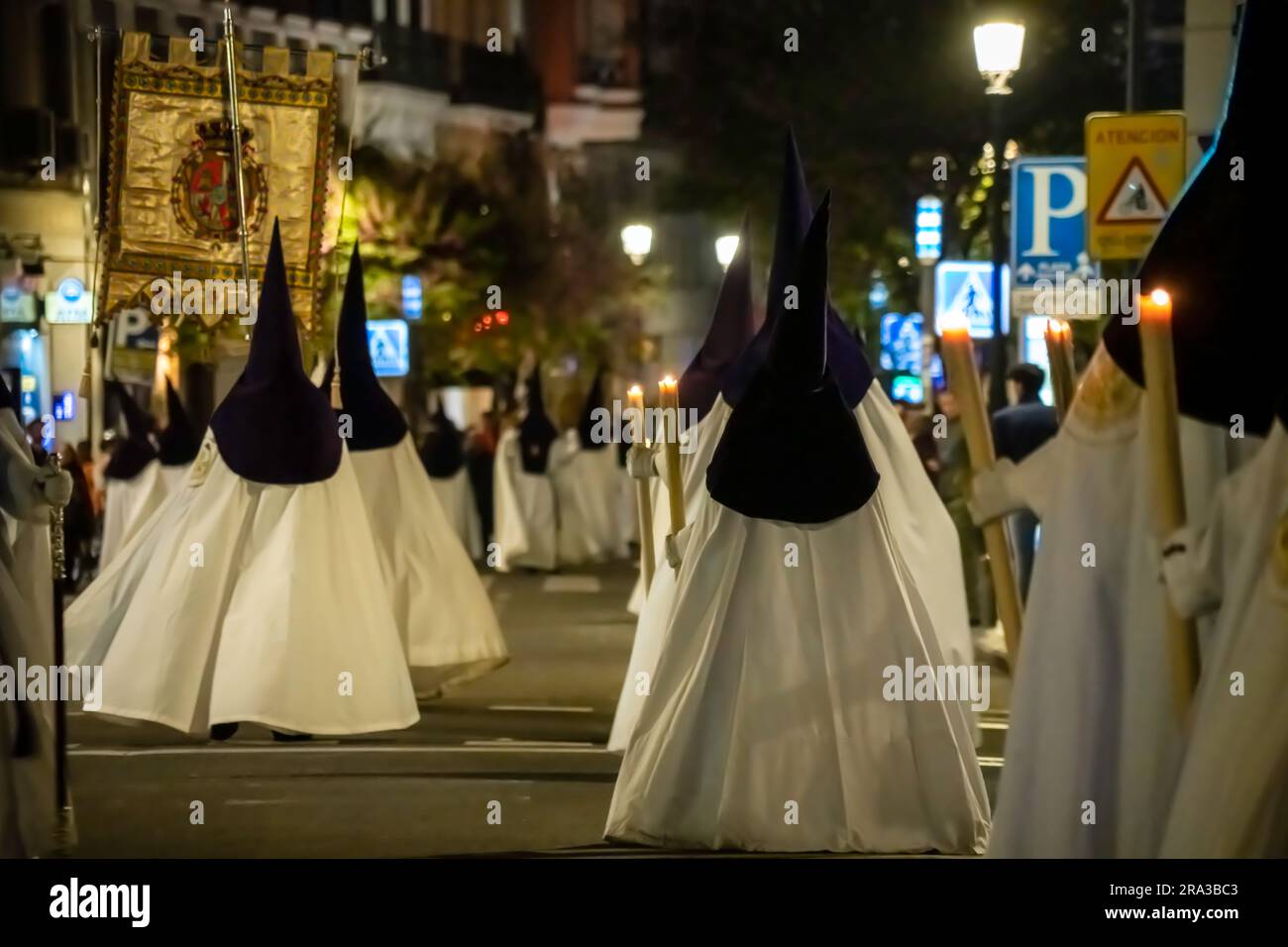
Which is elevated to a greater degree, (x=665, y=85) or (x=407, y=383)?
(x=665, y=85)

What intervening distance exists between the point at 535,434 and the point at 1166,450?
2309cm

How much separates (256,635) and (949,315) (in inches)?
239

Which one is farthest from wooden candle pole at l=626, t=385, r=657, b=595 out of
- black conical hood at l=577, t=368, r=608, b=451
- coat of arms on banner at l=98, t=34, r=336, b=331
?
black conical hood at l=577, t=368, r=608, b=451

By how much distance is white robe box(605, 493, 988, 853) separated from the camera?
8.99 metres

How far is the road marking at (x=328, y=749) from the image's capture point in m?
12.4

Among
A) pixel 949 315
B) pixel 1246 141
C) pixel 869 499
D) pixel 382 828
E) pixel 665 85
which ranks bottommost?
pixel 382 828

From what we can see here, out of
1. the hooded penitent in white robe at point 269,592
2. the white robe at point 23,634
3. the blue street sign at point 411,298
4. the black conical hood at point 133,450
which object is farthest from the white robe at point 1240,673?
the blue street sign at point 411,298

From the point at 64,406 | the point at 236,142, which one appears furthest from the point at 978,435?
the point at 64,406

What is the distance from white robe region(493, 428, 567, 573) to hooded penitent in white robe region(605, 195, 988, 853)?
1889cm

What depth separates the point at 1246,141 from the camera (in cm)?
634

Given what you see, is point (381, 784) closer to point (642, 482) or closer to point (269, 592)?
point (269, 592)

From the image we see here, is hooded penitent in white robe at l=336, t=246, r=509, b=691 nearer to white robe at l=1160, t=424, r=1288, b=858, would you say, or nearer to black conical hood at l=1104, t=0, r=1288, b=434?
black conical hood at l=1104, t=0, r=1288, b=434
